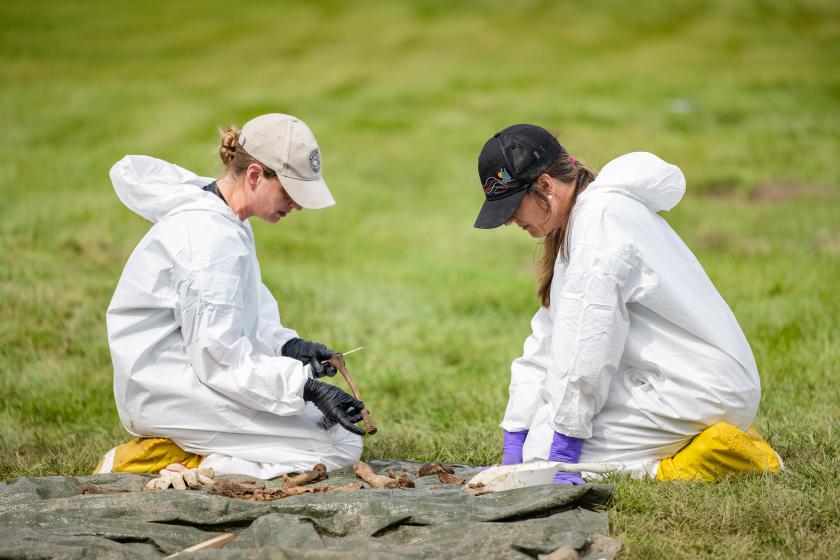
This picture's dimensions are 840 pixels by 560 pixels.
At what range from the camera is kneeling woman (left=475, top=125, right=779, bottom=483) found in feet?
13.5

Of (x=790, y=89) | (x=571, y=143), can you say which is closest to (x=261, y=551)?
(x=571, y=143)

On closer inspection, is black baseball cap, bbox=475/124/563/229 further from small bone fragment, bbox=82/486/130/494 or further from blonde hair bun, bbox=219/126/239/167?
small bone fragment, bbox=82/486/130/494

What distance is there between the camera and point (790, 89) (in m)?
19.9

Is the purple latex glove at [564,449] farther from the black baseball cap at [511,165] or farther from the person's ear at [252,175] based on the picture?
the person's ear at [252,175]

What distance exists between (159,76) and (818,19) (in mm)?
19464

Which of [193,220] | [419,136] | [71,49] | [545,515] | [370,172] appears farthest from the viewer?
[71,49]

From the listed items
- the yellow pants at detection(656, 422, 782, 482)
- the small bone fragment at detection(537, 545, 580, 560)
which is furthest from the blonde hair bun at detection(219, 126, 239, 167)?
the yellow pants at detection(656, 422, 782, 482)

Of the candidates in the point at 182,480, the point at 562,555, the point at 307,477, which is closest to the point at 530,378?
the point at 307,477

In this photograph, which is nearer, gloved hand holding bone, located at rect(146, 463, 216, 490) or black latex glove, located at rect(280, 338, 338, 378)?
gloved hand holding bone, located at rect(146, 463, 216, 490)

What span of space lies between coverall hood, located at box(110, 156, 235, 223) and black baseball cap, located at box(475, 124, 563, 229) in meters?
1.23

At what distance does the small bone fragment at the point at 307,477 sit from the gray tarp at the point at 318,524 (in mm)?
321

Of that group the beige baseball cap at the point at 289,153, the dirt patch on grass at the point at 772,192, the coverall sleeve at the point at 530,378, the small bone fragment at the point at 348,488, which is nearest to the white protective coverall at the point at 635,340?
the coverall sleeve at the point at 530,378

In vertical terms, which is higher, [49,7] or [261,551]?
[49,7]

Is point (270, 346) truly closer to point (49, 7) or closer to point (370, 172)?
point (370, 172)
